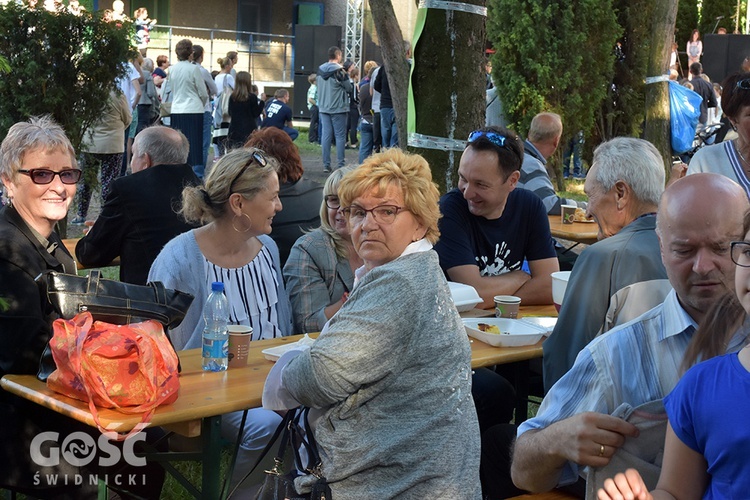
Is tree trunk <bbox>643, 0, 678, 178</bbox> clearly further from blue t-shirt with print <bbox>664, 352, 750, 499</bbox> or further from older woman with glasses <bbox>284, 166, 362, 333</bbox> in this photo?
blue t-shirt with print <bbox>664, 352, 750, 499</bbox>

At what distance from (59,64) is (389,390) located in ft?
19.3

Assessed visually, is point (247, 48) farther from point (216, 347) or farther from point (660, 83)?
point (216, 347)

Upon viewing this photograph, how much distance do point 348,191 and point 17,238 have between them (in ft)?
4.27

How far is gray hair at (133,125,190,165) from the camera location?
18.2ft

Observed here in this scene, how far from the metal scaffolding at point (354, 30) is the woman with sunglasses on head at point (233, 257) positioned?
23649 millimetres

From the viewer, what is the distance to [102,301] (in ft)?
10.3

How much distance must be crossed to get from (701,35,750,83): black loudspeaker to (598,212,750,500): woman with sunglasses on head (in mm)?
23009

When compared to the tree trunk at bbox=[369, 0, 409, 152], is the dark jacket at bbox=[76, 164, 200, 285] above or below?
below

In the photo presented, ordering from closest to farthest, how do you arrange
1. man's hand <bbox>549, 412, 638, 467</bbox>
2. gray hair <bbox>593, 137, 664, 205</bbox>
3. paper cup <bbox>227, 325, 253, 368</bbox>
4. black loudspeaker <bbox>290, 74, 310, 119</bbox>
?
man's hand <bbox>549, 412, 638, 467</bbox>
gray hair <bbox>593, 137, 664, 205</bbox>
paper cup <bbox>227, 325, 253, 368</bbox>
black loudspeaker <bbox>290, 74, 310, 119</bbox>

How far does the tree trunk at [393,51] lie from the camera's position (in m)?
7.02

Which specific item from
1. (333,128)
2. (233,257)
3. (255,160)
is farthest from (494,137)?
(333,128)

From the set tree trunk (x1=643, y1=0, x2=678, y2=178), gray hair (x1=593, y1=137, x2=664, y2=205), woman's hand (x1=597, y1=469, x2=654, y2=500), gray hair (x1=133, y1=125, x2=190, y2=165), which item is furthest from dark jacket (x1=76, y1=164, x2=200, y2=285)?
tree trunk (x1=643, y1=0, x2=678, y2=178)

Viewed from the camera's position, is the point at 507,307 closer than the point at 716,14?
Yes

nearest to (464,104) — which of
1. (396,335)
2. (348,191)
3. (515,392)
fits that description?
(515,392)
